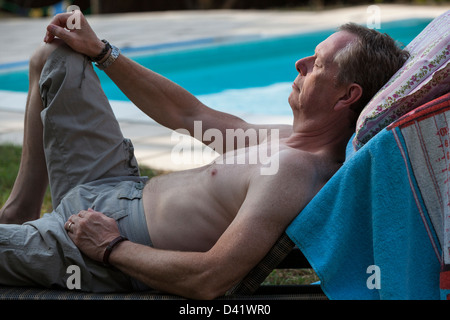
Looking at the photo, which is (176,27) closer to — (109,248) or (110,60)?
(110,60)

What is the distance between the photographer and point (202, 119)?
256 cm

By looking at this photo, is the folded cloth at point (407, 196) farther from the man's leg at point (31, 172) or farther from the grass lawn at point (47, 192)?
the man's leg at point (31, 172)

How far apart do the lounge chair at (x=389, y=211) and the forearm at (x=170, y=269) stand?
5 centimetres

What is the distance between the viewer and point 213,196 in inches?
78.7

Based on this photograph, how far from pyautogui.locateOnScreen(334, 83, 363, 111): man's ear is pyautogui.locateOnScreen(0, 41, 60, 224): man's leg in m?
1.14

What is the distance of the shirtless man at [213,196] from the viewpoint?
5.78 ft

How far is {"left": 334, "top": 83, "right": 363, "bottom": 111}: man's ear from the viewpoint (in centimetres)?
202

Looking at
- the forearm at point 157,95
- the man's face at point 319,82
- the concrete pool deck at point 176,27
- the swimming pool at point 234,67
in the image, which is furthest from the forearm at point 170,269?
the swimming pool at point 234,67

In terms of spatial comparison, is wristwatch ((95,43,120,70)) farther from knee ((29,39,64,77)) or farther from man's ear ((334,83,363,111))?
man's ear ((334,83,363,111))

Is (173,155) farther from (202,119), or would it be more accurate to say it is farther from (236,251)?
(236,251)

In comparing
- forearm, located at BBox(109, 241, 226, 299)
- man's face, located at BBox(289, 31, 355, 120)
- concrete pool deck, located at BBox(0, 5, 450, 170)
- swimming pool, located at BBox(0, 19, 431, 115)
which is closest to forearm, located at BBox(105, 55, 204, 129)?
man's face, located at BBox(289, 31, 355, 120)

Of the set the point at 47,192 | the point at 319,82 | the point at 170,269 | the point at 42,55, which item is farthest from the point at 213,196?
the point at 47,192

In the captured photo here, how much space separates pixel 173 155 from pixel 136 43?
5.66 m
